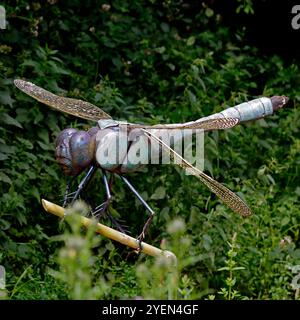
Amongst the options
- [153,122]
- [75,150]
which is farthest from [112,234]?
[153,122]

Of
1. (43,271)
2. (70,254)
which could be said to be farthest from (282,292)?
(70,254)

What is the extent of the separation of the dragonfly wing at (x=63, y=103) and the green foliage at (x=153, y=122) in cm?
60

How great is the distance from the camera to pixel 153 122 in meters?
4.10

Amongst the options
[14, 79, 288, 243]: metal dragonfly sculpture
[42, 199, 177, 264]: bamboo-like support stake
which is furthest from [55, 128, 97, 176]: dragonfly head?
[42, 199, 177, 264]: bamboo-like support stake

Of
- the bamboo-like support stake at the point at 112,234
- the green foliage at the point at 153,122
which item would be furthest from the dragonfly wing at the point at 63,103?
the green foliage at the point at 153,122

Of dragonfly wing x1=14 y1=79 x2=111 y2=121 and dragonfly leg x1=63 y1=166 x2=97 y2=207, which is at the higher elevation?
dragonfly wing x1=14 y1=79 x2=111 y2=121

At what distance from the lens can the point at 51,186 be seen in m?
4.00

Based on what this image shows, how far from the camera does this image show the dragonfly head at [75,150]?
2.58 meters

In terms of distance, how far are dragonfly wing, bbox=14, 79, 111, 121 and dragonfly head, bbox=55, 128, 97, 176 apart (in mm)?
140

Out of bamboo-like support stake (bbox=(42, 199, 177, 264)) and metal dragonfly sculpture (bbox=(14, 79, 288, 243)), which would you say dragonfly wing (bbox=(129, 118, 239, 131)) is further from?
bamboo-like support stake (bbox=(42, 199, 177, 264))

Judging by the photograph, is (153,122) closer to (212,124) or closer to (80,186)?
(212,124)

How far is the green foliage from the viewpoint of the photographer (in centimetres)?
377

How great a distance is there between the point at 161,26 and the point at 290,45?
0.97 meters

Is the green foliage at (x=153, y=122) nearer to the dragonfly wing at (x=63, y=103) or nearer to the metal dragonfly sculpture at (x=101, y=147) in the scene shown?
the metal dragonfly sculpture at (x=101, y=147)
